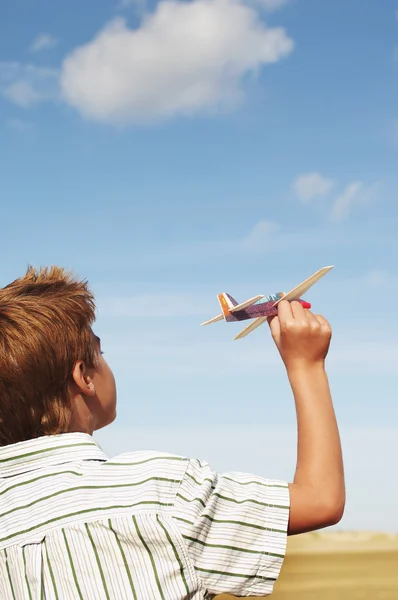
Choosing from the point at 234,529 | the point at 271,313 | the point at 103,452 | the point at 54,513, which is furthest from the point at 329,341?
the point at 54,513

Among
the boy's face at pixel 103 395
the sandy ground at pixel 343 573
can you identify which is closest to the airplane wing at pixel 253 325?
the boy's face at pixel 103 395

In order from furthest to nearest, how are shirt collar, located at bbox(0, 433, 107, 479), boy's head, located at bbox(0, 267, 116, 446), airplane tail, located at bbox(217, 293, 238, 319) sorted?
airplane tail, located at bbox(217, 293, 238, 319) < boy's head, located at bbox(0, 267, 116, 446) < shirt collar, located at bbox(0, 433, 107, 479)

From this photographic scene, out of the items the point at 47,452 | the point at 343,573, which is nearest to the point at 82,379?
the point at 47,452

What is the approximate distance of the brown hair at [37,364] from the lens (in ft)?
6.53

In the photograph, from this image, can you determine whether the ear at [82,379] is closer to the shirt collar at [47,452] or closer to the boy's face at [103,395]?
the boy's face at [103,395]

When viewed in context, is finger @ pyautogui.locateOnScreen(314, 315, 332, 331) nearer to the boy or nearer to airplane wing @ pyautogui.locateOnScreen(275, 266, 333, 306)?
the boy

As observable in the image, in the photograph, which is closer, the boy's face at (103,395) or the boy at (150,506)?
the boy at (150,506)

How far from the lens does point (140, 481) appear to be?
5.73 ft

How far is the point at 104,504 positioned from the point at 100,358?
1.73ft

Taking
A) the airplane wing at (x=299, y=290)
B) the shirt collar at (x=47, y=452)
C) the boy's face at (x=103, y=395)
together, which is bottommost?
the shirt collar at (x=47, y=452)

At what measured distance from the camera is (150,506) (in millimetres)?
1711

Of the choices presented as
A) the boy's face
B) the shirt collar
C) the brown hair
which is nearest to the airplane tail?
the boy's face

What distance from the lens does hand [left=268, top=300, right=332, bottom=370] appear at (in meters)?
1.89

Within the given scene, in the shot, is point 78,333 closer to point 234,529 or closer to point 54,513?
point 54,513
